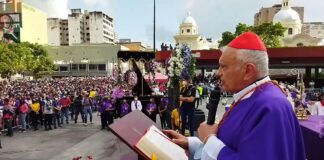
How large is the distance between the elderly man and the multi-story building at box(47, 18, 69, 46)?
159m

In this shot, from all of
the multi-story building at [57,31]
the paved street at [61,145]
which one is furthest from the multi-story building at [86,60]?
the paved street at [61,145]

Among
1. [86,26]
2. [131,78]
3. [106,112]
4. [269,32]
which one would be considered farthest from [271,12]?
[106,112]

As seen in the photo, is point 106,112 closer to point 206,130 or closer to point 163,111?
point 163,111

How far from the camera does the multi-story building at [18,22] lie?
11100cm

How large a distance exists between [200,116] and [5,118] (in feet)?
27.0

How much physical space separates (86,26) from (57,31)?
513 inches

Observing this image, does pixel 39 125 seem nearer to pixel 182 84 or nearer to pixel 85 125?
pixel 85 125

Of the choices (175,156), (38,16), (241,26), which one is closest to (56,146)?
(175,156)

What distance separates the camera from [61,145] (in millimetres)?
13109

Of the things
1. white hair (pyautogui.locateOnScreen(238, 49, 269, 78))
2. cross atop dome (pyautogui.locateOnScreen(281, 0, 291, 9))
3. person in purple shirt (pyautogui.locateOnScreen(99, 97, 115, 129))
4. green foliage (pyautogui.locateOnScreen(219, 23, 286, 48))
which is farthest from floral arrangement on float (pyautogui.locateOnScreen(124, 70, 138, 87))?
cross atop dome (pyautogui.locateOnScreen(281, 0, 291, 9))

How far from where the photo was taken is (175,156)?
251cm

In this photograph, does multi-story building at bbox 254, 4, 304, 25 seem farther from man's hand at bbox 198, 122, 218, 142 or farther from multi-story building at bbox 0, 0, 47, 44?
man's hand at bbox 198, 122, 218, 142

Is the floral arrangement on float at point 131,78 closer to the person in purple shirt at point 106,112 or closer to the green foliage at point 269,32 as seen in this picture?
the person in purple shirt at point 106,112

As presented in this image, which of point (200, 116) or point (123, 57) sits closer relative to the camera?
point (200, 116)
